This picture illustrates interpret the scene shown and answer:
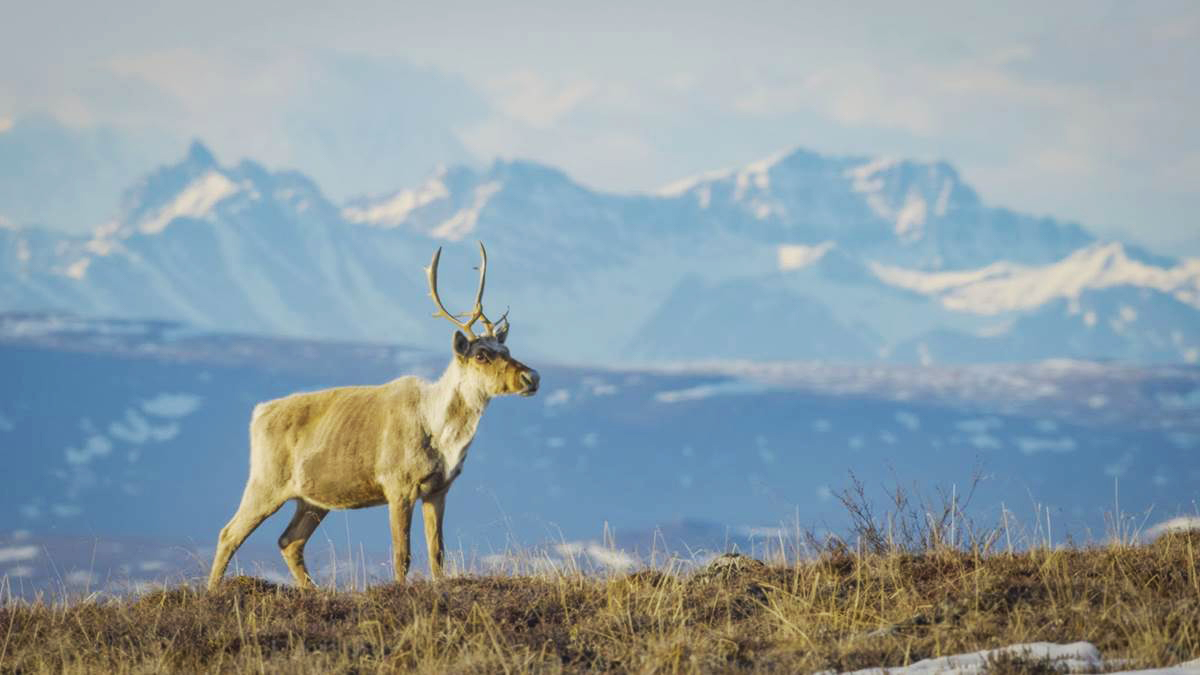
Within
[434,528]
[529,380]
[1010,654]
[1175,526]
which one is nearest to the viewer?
[1010,654]

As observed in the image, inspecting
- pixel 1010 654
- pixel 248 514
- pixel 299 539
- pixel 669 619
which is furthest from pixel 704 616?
pixel 248 514

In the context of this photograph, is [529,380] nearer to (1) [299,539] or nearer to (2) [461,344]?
(2) [461,344]

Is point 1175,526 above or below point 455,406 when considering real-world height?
below

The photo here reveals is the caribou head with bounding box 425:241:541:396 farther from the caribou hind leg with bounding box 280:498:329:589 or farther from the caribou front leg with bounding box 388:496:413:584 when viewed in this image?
the caribou hind leg with bounding box 280:498:329:589

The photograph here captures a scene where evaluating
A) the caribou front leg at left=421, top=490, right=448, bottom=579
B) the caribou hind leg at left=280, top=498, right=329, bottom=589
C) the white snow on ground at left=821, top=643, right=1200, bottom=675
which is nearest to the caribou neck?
the caribou front leg at left=421, top=490, right=448, bottom=579

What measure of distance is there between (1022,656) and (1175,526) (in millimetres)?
5305

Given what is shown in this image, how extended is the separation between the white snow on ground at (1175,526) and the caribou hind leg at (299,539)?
23.3 ft

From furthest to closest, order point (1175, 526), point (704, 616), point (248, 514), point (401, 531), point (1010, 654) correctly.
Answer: point (248, 514) → point (1175, 526) → point (401, 531) → point (704, 616) → point (1010, 654)

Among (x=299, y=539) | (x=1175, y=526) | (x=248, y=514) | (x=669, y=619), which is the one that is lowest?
(x=669, y=619)

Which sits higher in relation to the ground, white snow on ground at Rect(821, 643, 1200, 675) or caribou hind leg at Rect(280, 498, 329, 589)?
caribou hind leg at Rect(280, 498, 329, 589)

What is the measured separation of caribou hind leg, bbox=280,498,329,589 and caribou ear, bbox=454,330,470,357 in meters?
2.04

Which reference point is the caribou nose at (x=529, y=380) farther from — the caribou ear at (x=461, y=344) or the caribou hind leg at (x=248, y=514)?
the caribou hind leg at (x=248, y=514)

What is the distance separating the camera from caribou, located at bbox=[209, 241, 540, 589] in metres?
13.7

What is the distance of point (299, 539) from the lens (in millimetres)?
14633
